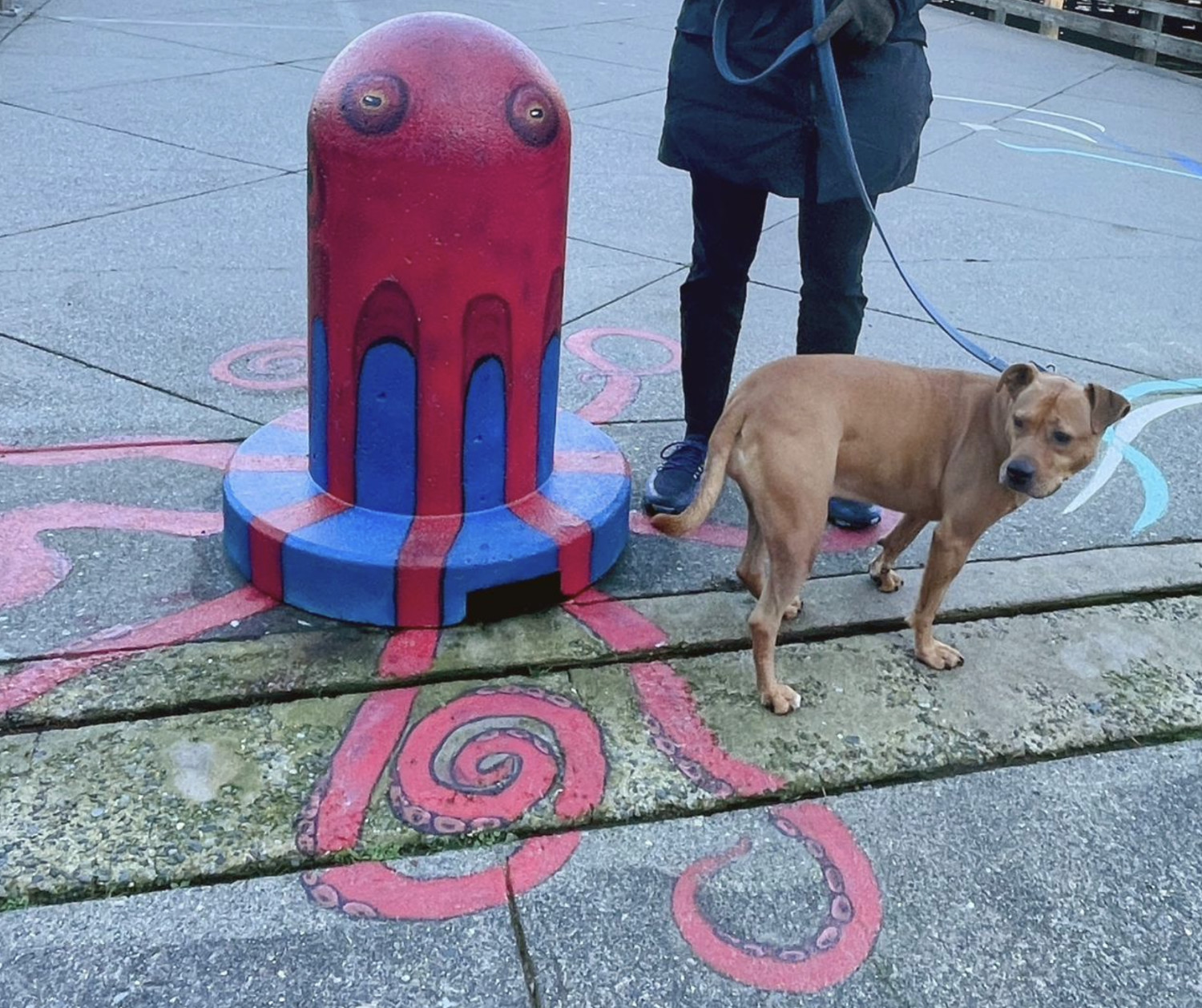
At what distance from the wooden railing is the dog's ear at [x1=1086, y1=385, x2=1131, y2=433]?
1444cm

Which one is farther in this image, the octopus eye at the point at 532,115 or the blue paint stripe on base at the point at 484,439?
the blue paint stripe on base at the point at 484,439

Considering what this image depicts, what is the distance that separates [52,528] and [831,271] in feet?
6.94

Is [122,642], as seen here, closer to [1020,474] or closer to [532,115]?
[532,115]

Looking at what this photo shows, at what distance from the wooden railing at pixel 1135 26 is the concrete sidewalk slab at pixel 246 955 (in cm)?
1589

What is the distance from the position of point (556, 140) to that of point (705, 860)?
1.56 meters

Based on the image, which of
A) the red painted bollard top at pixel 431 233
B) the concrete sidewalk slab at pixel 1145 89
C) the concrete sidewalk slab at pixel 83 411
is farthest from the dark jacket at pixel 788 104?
the concrete sidewalk slab at pixel 1145 89

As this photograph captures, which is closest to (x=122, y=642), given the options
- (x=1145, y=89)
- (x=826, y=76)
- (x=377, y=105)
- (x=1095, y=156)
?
(x=377, y=105)

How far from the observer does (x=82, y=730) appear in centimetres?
233

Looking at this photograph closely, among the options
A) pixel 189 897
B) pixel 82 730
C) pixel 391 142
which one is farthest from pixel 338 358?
pixel 189 897

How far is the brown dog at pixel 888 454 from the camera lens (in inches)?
99.7

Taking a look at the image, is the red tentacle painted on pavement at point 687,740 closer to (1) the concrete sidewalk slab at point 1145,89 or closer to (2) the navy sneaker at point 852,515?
(2) the navy sneaker at point 852,515

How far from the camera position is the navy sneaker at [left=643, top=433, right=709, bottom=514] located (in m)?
3.38

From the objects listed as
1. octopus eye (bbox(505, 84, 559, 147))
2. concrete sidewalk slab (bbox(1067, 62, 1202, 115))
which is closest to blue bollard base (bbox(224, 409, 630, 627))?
octopus eye (bbox(505, 84, 559, 147))

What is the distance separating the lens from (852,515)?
3428 millimetres
